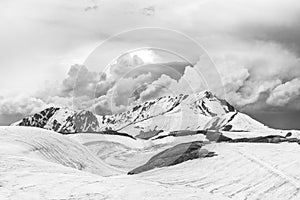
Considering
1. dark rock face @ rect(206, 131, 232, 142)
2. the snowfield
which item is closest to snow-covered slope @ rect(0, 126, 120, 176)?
the snowfield

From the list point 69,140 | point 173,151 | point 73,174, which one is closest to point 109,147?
point 69,140

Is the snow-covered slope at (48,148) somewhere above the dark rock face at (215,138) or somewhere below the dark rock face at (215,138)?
below

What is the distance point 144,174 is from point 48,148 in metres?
7.11

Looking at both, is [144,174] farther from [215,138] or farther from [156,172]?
[215,138]

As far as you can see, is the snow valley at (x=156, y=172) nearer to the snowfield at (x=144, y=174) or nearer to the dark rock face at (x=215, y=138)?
the snowfield at (x=144, y=174)

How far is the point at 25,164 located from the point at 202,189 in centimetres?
852

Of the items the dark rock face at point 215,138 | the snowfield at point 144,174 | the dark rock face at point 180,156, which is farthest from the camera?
the dark rock face at point 215,138

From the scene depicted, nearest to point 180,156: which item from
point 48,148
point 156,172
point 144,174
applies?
point 156,172

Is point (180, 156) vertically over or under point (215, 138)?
under

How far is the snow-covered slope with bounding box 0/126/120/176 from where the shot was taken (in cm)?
2484

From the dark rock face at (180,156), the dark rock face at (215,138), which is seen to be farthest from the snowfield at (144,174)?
the dark rock face at (215,138)

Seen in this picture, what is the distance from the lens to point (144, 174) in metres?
23.9

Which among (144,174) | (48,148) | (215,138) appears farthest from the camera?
(215,138)

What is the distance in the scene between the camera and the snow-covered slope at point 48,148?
81.5 ft
